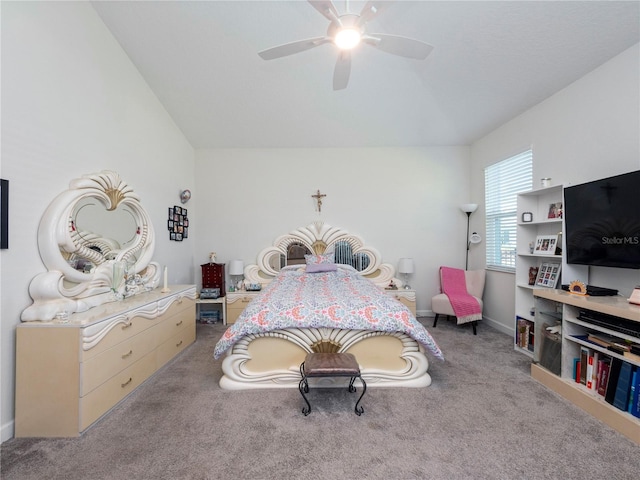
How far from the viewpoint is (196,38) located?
9.80ft

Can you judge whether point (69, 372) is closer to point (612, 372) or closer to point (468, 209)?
point (612, 372)

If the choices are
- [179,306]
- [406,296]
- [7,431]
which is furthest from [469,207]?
[7,431]

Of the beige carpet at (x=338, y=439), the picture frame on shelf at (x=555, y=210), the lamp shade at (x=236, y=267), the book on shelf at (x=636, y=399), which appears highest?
the picture frame on shelf at (x=555, y=210)

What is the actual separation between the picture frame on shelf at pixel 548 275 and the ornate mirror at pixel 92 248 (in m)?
4.13

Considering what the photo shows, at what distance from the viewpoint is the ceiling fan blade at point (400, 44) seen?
1933 millimetres

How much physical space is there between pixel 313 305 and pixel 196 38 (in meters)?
2.95

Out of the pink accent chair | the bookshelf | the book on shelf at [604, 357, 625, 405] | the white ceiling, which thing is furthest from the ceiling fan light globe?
the pink accent chair

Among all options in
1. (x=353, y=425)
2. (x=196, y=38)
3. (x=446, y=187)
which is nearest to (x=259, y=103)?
(x=196, y=38)

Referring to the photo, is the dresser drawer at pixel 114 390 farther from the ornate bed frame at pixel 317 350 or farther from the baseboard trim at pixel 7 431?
the ornate bed frame at pixel 317 350

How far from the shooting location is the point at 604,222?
7.62 feet

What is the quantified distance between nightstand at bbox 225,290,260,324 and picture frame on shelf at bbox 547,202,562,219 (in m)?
3.78

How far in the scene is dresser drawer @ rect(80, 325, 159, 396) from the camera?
74.5 inches

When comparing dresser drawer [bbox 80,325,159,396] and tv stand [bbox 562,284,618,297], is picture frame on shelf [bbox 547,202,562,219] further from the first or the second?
dresser drawer [bbox 80,325,159,396]

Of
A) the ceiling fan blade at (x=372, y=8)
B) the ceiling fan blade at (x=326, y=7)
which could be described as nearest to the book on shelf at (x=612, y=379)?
the ceiling fan blade at (x=372, y=8)
